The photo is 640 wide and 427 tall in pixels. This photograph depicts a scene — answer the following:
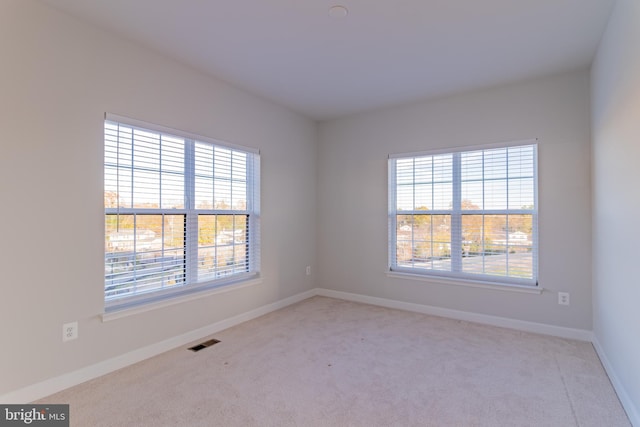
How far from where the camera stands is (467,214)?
150 inches

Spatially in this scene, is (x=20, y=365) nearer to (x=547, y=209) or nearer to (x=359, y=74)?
(x=359, y=74)

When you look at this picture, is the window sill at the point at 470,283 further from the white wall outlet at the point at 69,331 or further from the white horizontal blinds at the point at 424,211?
the white wall outlet at the point at 69,331

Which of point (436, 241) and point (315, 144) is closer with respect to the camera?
point (436, 241)

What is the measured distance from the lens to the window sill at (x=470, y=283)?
3.39 m

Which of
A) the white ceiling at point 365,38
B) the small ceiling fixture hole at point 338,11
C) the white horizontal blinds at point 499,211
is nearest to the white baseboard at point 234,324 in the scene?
the white horizontal blinds at point 499,211

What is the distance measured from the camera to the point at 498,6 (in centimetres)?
223

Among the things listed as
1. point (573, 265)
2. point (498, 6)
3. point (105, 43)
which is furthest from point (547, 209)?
point (105, 43)

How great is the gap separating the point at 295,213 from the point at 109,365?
2.68 meters

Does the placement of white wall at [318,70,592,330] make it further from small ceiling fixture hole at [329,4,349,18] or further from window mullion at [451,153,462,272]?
small ceiling fixture hole at [329,4,349,18]

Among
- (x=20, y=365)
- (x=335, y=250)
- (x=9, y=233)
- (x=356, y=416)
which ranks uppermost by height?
(x=9, y=233)

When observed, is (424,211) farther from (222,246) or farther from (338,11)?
(338,11)

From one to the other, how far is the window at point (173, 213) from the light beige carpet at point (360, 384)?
0.68 m

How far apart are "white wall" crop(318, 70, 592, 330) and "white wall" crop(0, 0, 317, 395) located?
7.17ft

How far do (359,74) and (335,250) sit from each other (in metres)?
2.48
